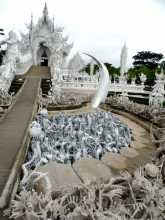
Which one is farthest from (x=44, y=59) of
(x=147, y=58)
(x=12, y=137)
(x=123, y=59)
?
(x=12, y=137)

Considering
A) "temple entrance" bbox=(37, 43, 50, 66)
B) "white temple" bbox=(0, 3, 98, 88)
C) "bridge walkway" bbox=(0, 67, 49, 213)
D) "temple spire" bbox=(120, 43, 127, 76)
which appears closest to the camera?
"bridge walkway" bbox=(0, 67, 49, 213)

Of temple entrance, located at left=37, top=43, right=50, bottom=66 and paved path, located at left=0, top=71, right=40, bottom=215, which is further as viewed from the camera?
temple entrance, located at left=37, top=43, right=50, bottom=66

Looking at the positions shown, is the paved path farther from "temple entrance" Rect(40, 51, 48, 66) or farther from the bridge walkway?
"temple entrance" Rect(40, 51, 48, 66)

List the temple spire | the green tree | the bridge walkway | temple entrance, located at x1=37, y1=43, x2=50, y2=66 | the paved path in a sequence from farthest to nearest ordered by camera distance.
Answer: the green tree < temple entrance, located at x1=37, y1=43, x2=50, y2=66 < the temple spire < the paved path < the bridge walkway

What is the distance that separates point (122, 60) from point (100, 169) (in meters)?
19.2

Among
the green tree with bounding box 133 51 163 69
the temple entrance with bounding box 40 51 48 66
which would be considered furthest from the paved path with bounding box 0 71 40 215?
the green tree with bounding box 133 51 163 69

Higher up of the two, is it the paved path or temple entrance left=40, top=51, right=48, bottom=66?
temple entrance left=40, top=51, right=48, bottom=66

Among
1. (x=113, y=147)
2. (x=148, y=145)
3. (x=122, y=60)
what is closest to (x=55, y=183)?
(x=113, y=147)

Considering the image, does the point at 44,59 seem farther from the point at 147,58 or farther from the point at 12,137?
the point at 12,137

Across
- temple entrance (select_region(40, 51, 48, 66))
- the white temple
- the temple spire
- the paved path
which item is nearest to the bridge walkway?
the paved path

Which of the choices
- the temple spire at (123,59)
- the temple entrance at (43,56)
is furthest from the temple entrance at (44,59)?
the temple spire at (123,59)

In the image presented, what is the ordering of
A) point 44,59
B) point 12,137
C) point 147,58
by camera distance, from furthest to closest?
1. point 147,58
2. point 44,59
3. point 12,137

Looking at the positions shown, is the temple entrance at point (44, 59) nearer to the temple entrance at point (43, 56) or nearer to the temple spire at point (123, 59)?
the temple entrance at point (43, 56)

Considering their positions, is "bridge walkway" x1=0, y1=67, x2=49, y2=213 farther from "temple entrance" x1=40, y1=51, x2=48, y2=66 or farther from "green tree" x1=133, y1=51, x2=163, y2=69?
"green tree" x1=133, y1=51, x2=163, y2=69
